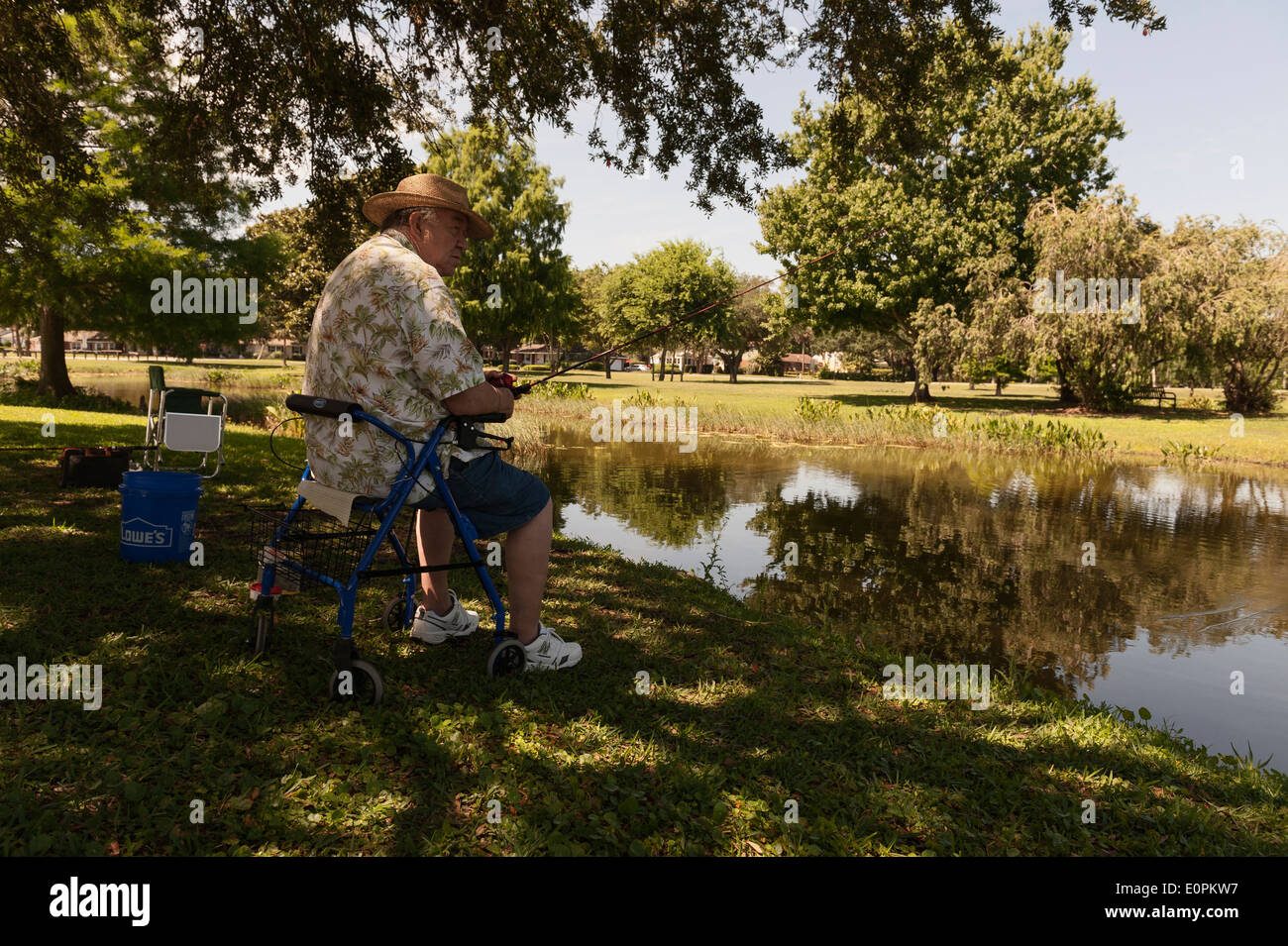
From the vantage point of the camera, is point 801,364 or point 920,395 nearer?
point 920,395

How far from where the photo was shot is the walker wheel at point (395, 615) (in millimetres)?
4551

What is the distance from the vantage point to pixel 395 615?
4.60 m

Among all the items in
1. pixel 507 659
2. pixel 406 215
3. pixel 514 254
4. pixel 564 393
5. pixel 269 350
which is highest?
pixel 269 350

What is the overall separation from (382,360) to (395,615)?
5.97ft

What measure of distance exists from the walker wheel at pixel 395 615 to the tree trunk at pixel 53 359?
876 inches

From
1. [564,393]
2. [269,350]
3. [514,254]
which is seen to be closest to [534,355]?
[269,350]

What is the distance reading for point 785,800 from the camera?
9.91ft

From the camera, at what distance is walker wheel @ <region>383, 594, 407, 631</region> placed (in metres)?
4.55

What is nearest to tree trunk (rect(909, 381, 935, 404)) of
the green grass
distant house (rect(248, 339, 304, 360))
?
the green grass

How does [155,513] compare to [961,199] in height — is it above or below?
below

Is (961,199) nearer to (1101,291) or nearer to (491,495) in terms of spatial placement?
(1101,291)

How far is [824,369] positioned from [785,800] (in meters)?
95.8

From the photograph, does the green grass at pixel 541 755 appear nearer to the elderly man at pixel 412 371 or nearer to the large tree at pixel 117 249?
the elderly man at pixel 412 371

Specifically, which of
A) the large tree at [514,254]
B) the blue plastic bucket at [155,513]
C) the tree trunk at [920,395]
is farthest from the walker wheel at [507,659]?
the large tree at [514,254]
